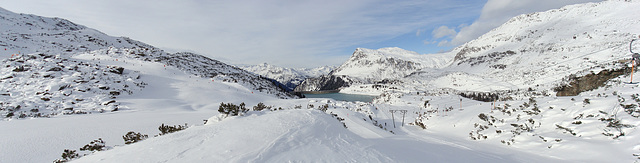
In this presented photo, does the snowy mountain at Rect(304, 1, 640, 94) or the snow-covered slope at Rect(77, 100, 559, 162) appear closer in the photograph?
the snow-covered slope at Rect(77, 100, 559, 162)

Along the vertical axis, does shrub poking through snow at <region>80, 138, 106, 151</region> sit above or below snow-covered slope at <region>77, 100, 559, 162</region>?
below

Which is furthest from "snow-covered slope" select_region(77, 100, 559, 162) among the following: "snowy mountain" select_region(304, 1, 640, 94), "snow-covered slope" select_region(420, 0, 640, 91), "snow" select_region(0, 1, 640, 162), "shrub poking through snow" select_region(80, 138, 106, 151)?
"snowy mountain" select_region(304, 1, 640, 94)

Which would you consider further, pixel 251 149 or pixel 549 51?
pixel 549 51

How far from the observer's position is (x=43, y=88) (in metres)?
14.5

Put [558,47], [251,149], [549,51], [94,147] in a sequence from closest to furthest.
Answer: [251,149] < [94,147] < [558,47] < [549,51]

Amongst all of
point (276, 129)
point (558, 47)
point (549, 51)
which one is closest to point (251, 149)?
point (276, 129)

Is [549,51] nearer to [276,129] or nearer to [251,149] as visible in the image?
[276,129]

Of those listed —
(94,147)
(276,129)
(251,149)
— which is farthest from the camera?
(276,129)

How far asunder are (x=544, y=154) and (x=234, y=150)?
35.1 ft

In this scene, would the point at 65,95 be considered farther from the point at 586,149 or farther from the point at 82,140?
the point at 586,149

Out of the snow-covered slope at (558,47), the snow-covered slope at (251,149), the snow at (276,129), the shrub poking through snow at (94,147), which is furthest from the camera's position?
the snow-covered slope at (558,47)

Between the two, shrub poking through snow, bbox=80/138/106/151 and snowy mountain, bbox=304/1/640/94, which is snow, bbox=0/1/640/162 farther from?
snowy mountain, bbox=304/1/640/94

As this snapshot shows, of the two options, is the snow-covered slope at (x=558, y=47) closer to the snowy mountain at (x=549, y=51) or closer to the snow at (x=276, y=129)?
the snowy mountain at (x=549, y=51)

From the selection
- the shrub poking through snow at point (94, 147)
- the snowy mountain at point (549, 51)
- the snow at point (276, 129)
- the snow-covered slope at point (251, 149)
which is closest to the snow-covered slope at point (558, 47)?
the snowy mountain at point (549, 51)
